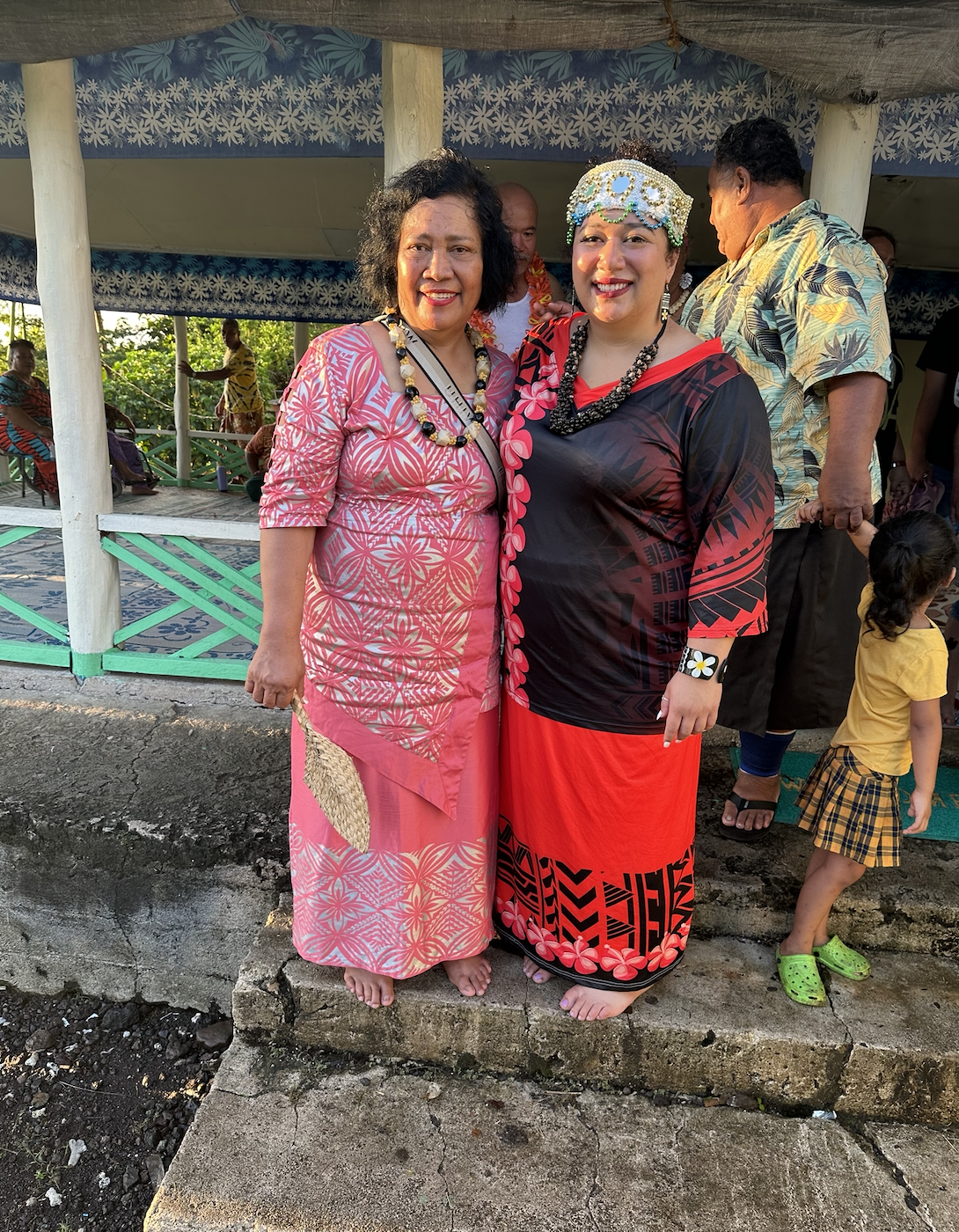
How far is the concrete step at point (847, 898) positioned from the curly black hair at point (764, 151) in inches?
75.7

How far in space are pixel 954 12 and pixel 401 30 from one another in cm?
158

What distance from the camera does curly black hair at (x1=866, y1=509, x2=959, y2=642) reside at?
6.20 feet

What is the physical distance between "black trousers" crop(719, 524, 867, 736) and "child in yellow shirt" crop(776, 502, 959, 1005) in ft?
0.40

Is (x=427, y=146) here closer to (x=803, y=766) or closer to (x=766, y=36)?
(x=766, y=36)

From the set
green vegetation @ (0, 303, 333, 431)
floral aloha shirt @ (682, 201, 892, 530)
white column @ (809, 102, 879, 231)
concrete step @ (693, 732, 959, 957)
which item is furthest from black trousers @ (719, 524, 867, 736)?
green vegetation @ (0, 303, 333, 431)

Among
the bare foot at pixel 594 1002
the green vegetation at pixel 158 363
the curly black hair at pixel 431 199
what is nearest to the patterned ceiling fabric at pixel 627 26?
the curly black hair at pixel 431 199

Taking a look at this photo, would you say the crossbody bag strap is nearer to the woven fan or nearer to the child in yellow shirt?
the woven fan

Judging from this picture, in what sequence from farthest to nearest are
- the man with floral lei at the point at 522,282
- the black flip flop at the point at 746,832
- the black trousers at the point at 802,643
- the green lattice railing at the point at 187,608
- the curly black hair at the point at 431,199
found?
the green lattice railing at the point at 187,608, the man with floral lei at the point at 522,282, the black flip flop at the point at 746,832, the black trousers at the point at 802,643, the curly black hair at the point at 431,199

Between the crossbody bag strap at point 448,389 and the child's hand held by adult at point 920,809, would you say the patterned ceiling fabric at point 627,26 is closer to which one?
the crossbody bag strap at point 448,389

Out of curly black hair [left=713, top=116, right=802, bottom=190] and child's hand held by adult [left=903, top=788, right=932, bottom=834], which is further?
curly black hair [left=713, top=116, right=802, bottom=190]

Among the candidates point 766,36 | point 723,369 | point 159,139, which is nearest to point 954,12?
point 766,36

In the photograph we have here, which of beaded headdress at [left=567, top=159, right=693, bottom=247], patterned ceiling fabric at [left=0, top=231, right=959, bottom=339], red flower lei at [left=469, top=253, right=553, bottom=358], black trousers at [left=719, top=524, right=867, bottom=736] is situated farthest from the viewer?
patterned ceiling fabric at [left=0, top=231, right=959, bottom=339]

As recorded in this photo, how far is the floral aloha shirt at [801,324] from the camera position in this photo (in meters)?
1.98

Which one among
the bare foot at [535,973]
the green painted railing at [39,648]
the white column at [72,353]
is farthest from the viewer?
the green painted railing at [39,648]
